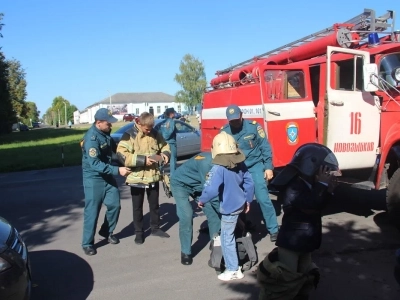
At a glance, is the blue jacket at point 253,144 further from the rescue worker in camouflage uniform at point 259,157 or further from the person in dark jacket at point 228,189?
the person in dark jacket at point 228,189

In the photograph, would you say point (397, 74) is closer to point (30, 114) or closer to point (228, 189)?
point (228, 189)

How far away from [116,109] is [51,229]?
346 ft

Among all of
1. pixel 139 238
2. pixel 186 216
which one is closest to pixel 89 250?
pixel 139 238

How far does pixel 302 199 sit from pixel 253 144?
275 centimetres

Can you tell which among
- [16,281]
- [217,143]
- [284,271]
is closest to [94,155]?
[217,143]

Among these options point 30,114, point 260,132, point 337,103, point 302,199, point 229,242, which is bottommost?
point 229,242

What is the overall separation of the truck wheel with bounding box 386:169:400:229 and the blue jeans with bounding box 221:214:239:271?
244 centimetres

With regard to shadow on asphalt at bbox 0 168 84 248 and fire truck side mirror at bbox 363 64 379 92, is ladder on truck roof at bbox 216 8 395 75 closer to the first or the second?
fire truck side mirror at bbox 363 64 379 92

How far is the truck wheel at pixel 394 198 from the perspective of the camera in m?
5.85

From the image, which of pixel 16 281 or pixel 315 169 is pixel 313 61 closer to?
pixel 315 169

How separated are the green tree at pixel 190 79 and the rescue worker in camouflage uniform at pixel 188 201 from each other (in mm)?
73037

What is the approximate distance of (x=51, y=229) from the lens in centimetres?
711

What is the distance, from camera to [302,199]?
329 cm

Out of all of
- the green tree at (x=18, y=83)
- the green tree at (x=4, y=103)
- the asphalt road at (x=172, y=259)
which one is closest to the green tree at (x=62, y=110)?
the green tree at (x=18, y=83)
